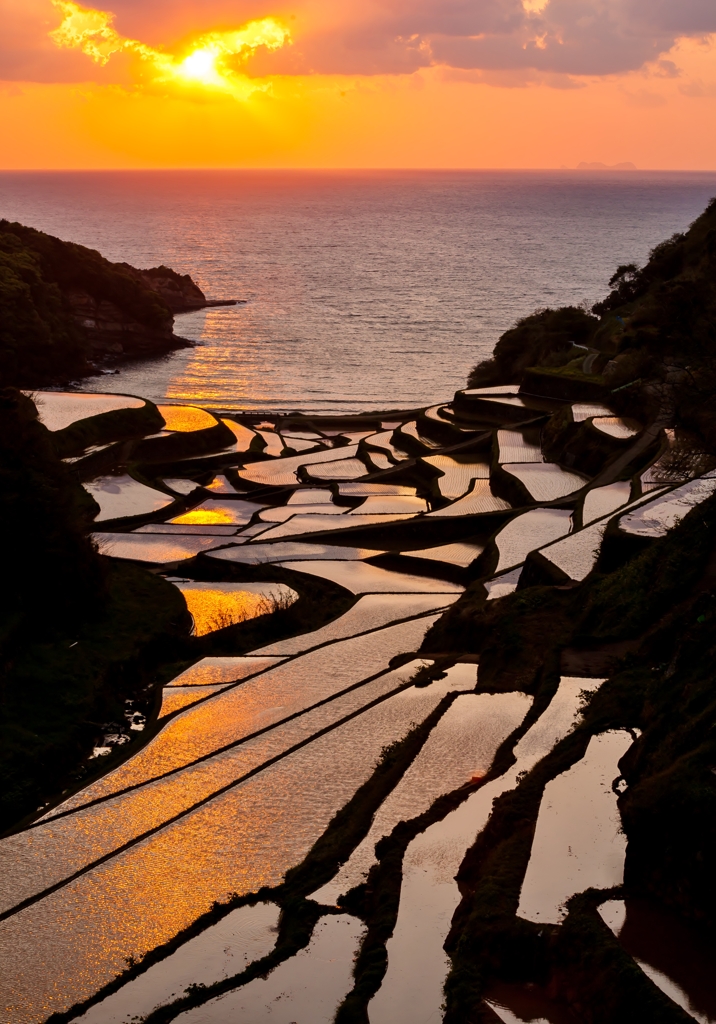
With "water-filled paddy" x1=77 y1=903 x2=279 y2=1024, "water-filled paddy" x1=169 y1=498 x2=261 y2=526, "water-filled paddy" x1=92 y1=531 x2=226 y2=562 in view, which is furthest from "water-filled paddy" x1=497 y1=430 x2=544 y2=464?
"water-filled paddy" x1=77 y1=903 x2=279 y2=1024

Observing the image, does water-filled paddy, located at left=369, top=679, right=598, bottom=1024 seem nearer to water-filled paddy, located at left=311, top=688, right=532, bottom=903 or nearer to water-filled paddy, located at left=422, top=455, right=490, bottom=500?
water-filled paddy, located at left=311, top=688, right=532, bottom=903

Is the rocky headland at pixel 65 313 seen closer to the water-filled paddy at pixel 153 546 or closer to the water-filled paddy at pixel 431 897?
the water-filled paddy at pixel 153 546

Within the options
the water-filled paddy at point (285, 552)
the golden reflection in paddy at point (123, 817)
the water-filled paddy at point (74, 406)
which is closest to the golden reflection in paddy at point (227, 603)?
the water-filled paddy at point (285, 552)

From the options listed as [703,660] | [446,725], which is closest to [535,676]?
[446,725]

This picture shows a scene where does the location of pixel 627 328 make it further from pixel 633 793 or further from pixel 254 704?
pixel 633 793

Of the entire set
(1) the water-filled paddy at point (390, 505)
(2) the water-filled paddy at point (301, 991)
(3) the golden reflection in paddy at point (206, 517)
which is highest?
(2) the water-filled paddy at point (301, 991)

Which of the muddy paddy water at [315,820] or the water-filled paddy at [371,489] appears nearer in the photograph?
the muddy paddy water at [315,820]
